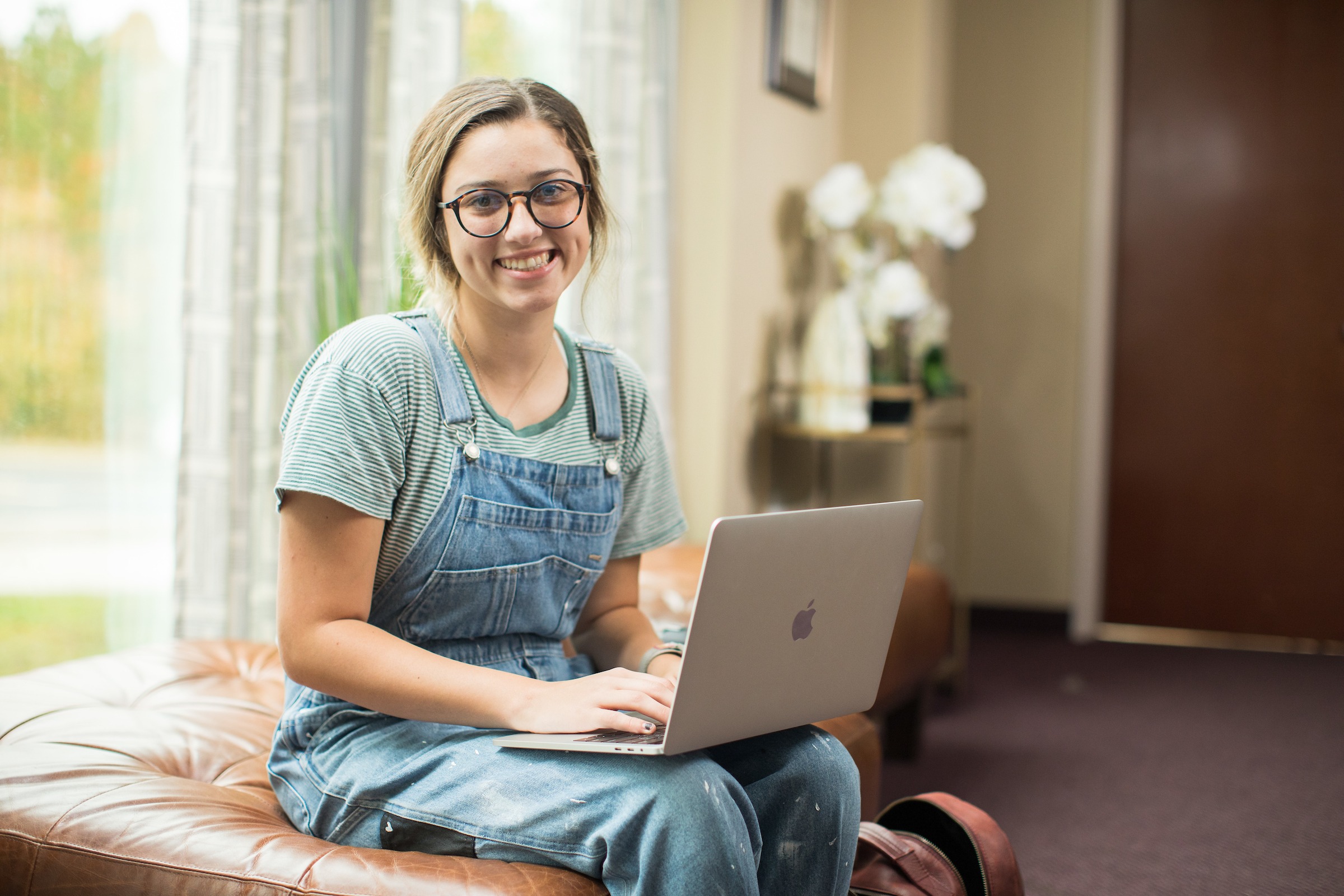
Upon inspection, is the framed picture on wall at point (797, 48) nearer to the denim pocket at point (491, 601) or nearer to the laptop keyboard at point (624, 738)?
the denim pocket at point (491, 601)

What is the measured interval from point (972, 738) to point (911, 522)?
1.92 meters

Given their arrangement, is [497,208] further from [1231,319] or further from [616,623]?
[1231,319]

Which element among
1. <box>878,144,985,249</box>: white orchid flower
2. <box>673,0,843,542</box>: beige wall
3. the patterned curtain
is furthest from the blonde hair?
<box>878,144,985,249</box>: white orchid flower

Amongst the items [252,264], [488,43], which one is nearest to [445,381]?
[252,264]

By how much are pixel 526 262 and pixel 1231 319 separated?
3.43 metres

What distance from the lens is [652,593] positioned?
217 cm

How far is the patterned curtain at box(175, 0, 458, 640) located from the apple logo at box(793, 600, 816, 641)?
1.09 metres

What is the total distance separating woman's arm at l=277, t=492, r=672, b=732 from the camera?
3.42ft

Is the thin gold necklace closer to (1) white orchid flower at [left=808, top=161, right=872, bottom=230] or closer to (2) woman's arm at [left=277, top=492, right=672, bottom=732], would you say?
(2) woman's arm at [left=277, top=492, right=672, bottom=732]

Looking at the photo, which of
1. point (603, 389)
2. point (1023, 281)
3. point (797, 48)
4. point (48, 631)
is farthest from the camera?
point (1023, 281)

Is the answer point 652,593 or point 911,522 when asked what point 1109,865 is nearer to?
point 652,593

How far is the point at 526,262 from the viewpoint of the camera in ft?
3.93

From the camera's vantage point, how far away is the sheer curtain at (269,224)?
5.95 feet

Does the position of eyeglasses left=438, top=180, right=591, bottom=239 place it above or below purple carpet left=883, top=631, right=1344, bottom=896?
above
